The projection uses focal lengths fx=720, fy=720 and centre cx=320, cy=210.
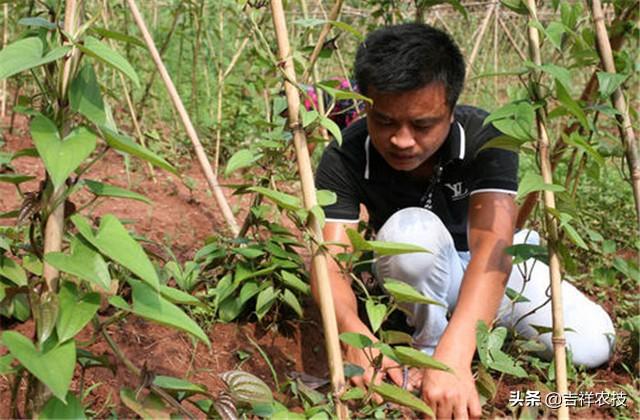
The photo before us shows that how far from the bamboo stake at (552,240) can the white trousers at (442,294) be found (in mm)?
313

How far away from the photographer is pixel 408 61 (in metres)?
1.40

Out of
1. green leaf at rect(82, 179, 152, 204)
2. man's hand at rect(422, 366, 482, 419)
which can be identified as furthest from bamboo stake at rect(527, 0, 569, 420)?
green leaf at rect(82, 179, 152, 204)

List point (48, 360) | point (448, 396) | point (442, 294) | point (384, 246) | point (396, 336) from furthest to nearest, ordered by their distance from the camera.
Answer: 1. point (442, 294)
2. point (448, 396)
3. point (396, 336)
4. point (384, 246)
5. point (48, 360)

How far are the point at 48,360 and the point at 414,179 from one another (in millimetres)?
1154

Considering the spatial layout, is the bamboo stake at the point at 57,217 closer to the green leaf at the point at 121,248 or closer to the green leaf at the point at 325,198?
the green leaf at the point at 121,248

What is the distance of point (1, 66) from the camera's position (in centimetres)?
71

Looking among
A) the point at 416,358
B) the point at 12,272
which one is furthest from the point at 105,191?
the point at 416,358

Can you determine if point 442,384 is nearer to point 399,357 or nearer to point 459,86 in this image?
point 399,357

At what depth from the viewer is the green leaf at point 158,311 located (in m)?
0.78

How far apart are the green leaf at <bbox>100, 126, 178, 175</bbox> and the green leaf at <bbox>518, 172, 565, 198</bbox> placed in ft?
1.74

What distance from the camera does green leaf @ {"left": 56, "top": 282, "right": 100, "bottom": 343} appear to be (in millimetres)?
762

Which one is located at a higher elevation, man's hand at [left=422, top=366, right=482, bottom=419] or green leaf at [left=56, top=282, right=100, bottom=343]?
green leaf at [left=56, top=282, right=100, bottom=343]

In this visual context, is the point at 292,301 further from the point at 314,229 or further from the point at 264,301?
the point at 314,229

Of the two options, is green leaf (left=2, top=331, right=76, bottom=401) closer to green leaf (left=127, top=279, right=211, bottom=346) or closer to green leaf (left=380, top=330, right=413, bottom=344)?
green leaf (left=127, top=279, right=211, bottom=346)
